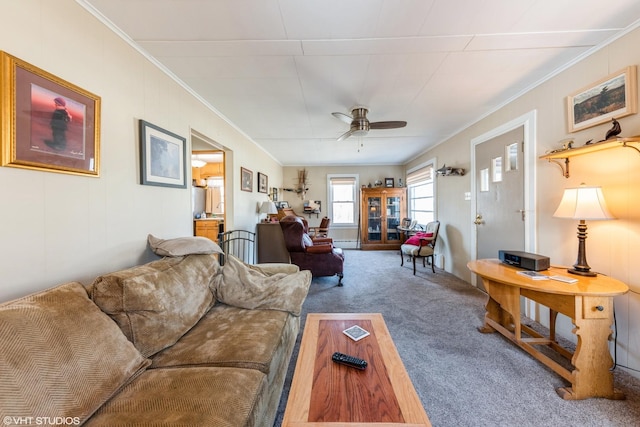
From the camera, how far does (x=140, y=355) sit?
1.12 meters

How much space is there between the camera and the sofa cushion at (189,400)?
33.3 inches

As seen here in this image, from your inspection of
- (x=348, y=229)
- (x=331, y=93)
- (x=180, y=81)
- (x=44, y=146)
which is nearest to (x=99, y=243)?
(x=44, y=146)

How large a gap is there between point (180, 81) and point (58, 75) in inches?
42.5

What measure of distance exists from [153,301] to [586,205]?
287 cm

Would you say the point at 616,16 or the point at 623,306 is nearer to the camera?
the point at 616,16

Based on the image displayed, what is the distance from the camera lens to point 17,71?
109 cm

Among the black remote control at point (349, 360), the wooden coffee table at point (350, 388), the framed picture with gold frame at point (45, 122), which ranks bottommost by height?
the wooden coffee table at point (350, 388)

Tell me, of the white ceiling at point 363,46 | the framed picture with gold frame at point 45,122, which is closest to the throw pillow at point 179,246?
the framed picture with gold frame at point 45,122

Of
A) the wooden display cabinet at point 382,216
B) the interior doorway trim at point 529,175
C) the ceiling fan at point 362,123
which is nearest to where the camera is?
the interior doorway trim at point 529,175

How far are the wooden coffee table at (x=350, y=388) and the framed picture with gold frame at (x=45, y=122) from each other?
164cm

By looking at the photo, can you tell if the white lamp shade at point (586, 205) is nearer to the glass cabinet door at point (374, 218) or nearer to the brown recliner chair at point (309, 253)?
the brown recliner chair at point (309, 253)

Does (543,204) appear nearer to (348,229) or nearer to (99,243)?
(99,243)

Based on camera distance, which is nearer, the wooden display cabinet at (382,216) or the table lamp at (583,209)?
the table lamp at (583,209)

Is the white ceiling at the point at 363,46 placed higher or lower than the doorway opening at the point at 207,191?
higher
